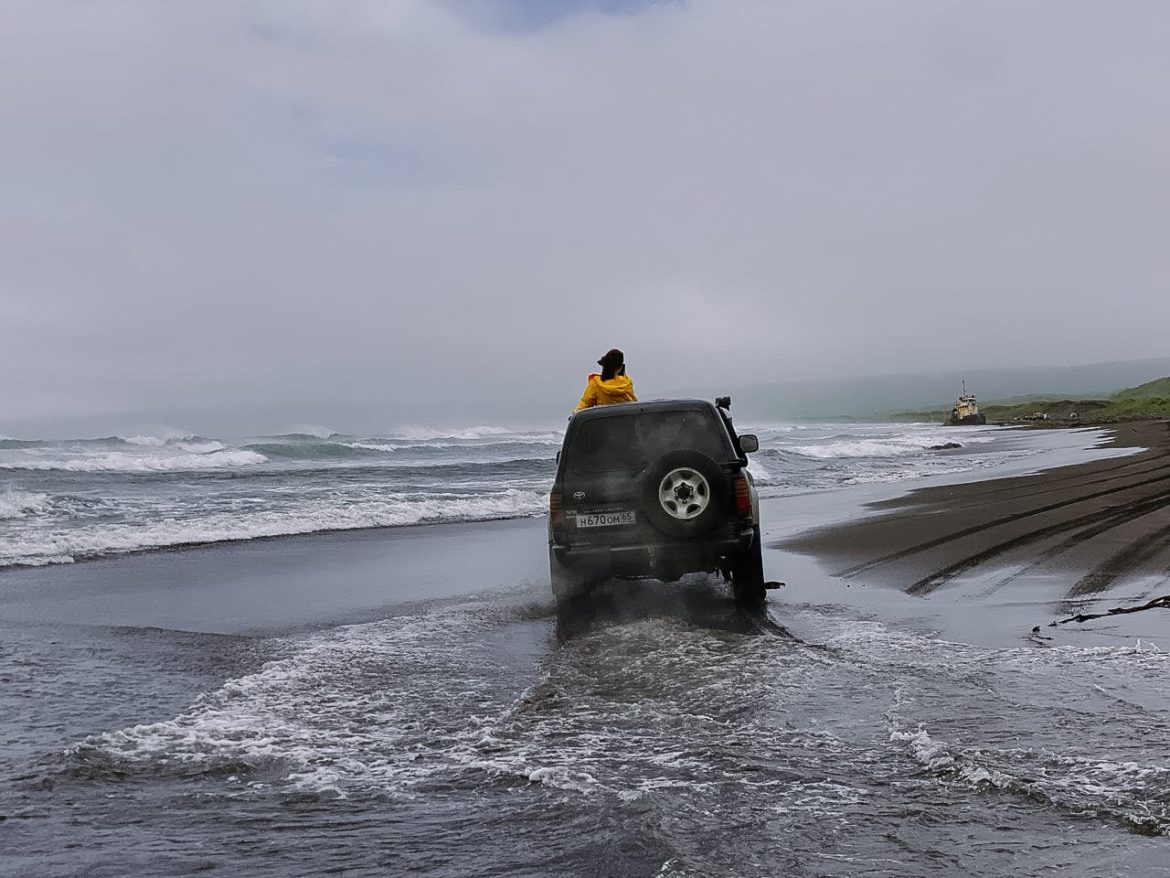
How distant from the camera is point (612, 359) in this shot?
426 inches

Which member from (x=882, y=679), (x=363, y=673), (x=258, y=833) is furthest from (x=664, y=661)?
(x=258, y=833)

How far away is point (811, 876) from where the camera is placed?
3264 mm

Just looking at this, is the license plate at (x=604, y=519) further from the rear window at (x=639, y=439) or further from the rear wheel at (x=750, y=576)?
the rear wheel at (x=750, y=576)

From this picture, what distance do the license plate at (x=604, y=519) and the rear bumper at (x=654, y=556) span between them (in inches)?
7.3

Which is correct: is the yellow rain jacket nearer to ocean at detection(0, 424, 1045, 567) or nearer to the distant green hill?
ocean at detection(0, 424, 1045, 567)

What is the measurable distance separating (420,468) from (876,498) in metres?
20.6

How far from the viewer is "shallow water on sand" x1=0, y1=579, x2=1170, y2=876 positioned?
3.56 meters

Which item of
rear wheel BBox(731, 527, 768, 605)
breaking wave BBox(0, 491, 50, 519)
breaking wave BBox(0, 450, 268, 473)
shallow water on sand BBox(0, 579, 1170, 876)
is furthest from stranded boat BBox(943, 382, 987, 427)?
shallow water on sand BBox(0, 579, 1170, 876)

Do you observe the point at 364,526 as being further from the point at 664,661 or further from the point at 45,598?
the point at 664,661

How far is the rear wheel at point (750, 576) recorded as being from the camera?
343 inches

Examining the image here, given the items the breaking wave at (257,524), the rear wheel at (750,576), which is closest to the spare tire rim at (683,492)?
the rear wheel at (750,576)

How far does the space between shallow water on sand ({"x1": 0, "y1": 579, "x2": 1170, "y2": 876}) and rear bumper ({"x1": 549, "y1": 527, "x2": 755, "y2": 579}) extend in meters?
0.95

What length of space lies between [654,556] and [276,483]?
23.8m

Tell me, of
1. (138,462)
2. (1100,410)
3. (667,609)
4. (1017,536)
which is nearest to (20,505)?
(667,609)
